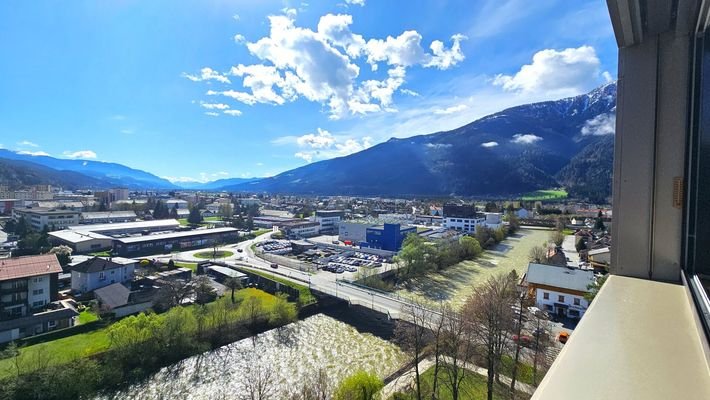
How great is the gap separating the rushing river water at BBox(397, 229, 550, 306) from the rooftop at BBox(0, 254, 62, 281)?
12742 mm

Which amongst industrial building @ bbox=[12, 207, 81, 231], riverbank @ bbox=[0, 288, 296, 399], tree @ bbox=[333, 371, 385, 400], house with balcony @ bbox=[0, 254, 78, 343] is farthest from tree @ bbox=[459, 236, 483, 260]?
industrial building @ bbox=[12, 207, 81, 231]

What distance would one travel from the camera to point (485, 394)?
678 centimetres

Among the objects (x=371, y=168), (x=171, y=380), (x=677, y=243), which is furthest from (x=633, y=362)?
(x=371, y=168)

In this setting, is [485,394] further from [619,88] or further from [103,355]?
[103,355]

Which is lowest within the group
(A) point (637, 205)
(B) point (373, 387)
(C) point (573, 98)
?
(B) point (373, 387)

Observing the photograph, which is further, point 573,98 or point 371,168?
point 573,98

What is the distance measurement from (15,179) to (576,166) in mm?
130244

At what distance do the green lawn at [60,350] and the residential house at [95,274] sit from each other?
160 inches

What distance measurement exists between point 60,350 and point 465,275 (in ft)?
48.7

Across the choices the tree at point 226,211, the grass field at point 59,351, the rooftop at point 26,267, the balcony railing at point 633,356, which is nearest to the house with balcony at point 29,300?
the rooftop at point 26,267

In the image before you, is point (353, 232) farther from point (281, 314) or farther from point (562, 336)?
point (562, 336)

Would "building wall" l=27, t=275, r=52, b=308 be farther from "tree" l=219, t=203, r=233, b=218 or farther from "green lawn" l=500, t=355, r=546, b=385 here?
"tree" l=219, t=203, r=233, b=218

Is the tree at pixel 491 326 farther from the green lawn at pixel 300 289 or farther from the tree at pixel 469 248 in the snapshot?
the tree at pixel 469 248

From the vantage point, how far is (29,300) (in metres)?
10.4
